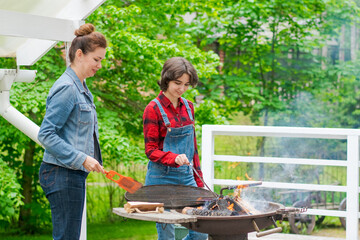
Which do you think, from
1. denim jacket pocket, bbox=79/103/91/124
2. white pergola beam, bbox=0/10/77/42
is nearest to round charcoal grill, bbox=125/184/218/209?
denim jacket pocket, bbox=79/103/91/124

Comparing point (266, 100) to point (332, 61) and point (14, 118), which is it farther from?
point (14, 118)

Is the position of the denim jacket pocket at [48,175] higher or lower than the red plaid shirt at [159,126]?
lower

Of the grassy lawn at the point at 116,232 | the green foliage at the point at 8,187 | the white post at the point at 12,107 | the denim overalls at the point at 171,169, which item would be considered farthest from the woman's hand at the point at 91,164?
the grassy lawn at the point at 116,232

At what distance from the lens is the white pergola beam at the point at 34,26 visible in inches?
97.3

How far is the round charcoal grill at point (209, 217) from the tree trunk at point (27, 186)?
3.82 meters

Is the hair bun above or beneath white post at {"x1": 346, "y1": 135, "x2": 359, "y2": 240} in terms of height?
above

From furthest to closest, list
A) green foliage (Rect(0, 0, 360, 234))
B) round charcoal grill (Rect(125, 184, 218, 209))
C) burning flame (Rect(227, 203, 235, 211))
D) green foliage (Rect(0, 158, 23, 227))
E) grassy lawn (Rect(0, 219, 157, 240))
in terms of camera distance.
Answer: grassy lawn (Rect(0, 219, 157, 240))
green foliage (Rect(0, 0, 360, 234))
green foliage (Rect(0, 158, 23, 227))
round charcoal grill (Rect(125, 184, 218, 209))
burning flame (Rect(227, 203, 235, 211))

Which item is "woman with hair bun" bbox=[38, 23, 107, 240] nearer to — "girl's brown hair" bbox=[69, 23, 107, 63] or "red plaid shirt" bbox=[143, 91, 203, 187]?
"girl's brown hair" bbox=[69, 23, 107, 63]

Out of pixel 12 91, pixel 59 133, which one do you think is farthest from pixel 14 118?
pixel 12 91

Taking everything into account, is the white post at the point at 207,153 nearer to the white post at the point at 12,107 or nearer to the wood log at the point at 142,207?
the white post at the point at 12,107

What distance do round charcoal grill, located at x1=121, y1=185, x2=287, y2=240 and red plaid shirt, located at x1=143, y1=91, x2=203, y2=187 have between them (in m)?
0.15

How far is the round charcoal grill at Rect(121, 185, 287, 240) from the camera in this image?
2.11 meters

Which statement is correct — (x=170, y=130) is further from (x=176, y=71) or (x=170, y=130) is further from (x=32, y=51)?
(x=32, y=51)

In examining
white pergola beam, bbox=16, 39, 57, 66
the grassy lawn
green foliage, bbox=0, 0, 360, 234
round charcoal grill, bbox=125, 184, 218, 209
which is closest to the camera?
round charcoal grill, bbox=125, 184, 218, 209
